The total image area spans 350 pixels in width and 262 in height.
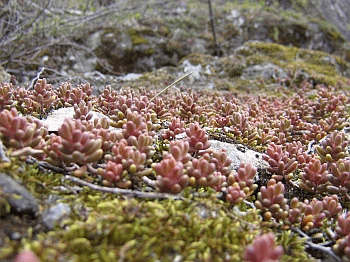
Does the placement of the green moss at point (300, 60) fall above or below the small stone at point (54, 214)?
below

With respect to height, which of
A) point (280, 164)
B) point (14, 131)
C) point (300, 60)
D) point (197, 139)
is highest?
point (14, 131)

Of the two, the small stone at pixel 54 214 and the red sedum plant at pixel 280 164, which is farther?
the red sedum plant at pixel 280 164

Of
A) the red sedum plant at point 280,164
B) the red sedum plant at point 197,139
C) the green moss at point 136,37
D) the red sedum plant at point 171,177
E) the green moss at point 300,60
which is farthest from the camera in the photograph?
the green moss at point 136,37

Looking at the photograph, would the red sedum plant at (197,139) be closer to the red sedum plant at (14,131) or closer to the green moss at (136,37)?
the red sedum plant at (14,131)

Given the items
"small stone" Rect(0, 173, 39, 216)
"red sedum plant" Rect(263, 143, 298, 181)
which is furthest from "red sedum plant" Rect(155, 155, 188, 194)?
"red sedum plant" Rect(263, 143, 298, 181)

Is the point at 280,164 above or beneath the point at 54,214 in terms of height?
beneath

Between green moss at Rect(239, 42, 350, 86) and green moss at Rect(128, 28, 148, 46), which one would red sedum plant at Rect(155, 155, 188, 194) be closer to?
green moss at Rect(239, 42, 350, 86)

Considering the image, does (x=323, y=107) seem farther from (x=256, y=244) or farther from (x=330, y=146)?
(x=256, y=244)

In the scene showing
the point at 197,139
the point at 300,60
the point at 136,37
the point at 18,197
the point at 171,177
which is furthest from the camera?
the point at 136,37

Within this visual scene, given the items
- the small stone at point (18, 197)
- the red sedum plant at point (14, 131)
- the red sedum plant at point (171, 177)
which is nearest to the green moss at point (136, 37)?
the red sedum plant at point (14, 131)

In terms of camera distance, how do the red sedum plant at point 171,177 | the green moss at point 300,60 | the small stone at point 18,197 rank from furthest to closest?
the green moss at point 300,60 → the red sedum plant at point 171,177 → the small stone at point 18,197

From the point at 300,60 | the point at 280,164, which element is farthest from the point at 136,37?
the point at 280,164

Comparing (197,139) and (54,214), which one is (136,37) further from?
(54,214)

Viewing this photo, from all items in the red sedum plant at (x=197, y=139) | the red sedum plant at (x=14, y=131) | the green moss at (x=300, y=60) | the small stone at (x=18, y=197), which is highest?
the red sedum plant at (x=14, y=131)
